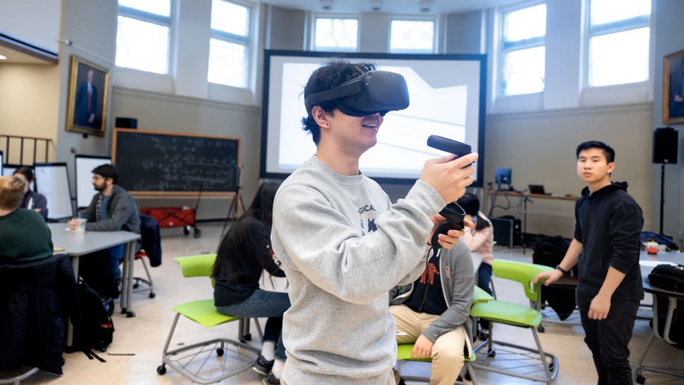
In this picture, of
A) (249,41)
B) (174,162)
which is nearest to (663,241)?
(174,162)

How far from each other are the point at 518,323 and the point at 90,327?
105 inches

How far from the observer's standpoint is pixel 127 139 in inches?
286

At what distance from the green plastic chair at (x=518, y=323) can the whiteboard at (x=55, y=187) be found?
5.47 metres

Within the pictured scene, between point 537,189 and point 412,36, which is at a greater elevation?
point 412,36

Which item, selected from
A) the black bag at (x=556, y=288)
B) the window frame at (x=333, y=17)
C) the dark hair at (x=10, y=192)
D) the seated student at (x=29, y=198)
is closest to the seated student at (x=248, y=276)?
the dark hair at (x=10, y=192)

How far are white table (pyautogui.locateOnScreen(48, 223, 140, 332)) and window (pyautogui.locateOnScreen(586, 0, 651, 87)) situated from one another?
7.96m

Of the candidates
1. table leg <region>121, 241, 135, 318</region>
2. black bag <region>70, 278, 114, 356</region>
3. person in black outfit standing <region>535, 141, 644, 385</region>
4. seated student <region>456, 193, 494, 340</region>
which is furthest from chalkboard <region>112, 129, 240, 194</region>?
person in black outfit standing <region>535, 141, 644, 385</region>

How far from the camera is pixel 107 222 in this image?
12.4 feet

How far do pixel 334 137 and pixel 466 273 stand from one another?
158cm

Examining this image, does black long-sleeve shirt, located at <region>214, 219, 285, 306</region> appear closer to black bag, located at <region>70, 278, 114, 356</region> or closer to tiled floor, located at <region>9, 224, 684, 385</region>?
tiled floor, located at <region>9, 224, 684, 385</region>

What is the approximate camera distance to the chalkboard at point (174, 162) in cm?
725

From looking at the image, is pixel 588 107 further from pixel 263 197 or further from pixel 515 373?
pixel 263 197

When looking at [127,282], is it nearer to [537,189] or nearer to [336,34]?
[537,189]

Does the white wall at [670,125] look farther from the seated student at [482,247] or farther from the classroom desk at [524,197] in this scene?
the seated student at [482,247]
